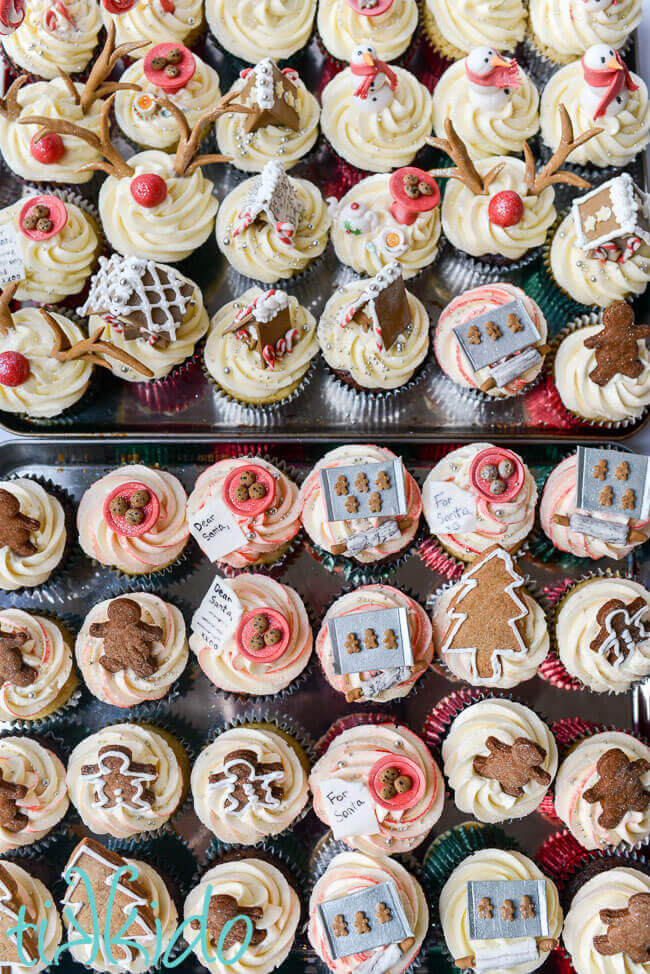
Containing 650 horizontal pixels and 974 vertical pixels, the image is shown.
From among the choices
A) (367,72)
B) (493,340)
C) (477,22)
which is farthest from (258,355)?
(477,22)

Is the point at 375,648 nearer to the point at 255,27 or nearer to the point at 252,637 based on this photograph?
the point at 252,637

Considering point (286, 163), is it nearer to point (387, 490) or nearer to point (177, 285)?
point (177, 285)

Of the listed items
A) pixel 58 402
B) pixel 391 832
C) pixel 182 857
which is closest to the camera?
pixel 391 832

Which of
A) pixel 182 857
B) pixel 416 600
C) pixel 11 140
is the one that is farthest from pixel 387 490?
pixel 11 140

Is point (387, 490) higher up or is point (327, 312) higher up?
point (327, 312)

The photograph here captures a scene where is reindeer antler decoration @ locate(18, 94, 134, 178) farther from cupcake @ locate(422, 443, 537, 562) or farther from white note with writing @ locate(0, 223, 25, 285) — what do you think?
cupcake @ locate(422, 443, 537, 562)

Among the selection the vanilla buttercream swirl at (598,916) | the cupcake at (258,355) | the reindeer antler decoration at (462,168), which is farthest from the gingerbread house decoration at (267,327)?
the vanilla buttercream swirl at (598,916)

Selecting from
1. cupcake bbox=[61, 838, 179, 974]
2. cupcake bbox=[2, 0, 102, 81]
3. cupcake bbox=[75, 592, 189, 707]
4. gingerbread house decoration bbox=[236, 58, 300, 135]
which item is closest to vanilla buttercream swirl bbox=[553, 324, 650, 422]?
gingerbread house decoration bbox=[236, 58, 300, 135]
